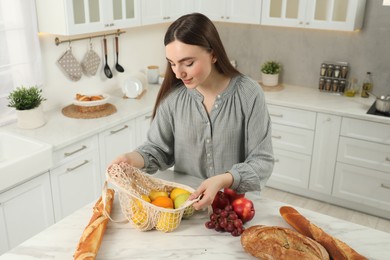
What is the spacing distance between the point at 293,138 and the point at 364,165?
597 mm

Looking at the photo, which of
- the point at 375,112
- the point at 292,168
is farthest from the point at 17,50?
the point at 375,112

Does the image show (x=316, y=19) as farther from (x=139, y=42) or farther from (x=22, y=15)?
(x=22, y=15)

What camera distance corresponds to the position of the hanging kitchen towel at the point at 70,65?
302cm

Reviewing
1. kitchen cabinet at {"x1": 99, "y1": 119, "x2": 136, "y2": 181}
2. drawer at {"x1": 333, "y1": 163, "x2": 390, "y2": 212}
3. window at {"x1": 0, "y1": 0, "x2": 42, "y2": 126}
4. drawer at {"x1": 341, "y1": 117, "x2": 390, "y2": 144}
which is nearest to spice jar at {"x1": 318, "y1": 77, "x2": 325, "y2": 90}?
drawer at {"x1": 341, "y1": 117, "x2": 390, "y2": 144}

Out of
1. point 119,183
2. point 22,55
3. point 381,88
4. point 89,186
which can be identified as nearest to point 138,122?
point 89,186

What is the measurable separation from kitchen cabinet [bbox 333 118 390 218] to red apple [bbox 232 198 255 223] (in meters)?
1.99

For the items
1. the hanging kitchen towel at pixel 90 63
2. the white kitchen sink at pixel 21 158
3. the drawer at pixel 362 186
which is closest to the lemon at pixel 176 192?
the white kitchen sink at pixel 21 158

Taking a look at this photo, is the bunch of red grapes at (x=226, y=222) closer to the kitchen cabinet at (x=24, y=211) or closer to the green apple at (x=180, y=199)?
the green apple at (x=180, y=199)

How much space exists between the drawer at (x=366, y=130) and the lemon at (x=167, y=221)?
2.18 metres

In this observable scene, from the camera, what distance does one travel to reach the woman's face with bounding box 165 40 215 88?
1410mm

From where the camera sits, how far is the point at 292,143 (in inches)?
135

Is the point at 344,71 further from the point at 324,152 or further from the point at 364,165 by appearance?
the point at 364,165

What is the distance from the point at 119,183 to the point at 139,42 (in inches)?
105

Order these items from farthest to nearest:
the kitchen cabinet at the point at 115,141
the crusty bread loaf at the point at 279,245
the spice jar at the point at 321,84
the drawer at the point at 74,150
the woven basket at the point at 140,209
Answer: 1. the spice jar at the point at 321,84
2. the kitchen cabinet at the point at 115,141
3. the drawer at the point at 74,150
4. the woven basket at the point at 140,209
5. the crusty bread loaf at the point at 279,245
